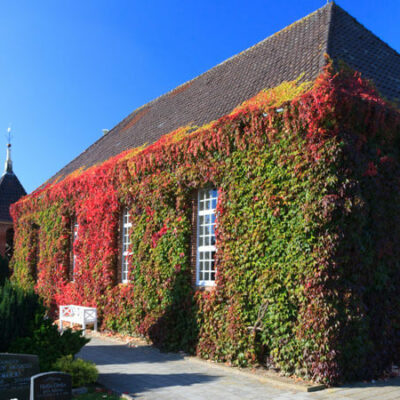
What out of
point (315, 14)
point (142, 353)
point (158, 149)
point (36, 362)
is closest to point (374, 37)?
point (315, 14)

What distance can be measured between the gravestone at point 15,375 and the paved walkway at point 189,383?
164 centimetres

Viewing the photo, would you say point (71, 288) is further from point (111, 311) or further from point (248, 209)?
point (248, 209)

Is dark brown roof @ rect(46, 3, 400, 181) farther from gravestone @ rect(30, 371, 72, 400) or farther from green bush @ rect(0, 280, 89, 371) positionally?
gravestone @ rect(30, 371, 72, 400)

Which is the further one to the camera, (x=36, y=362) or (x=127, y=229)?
(x=127, y=229)

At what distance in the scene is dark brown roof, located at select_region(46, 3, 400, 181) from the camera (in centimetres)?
1141

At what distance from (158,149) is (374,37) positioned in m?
7.09

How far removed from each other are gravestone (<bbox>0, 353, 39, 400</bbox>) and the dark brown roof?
25.1ft

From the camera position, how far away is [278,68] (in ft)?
40.4

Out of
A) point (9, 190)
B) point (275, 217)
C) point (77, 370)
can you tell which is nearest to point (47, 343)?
point (77, 370)

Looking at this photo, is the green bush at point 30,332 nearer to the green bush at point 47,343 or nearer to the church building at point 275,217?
the green bush at point 47,343

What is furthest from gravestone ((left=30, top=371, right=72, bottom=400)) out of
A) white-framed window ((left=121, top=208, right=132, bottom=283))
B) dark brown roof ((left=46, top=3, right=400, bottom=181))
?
white-framed window ((left=121, top=208, right=132, bottom=283))

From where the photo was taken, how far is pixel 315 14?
14109mm

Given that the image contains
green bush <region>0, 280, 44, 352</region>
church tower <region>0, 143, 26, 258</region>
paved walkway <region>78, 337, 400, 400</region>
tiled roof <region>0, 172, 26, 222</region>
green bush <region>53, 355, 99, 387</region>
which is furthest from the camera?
tiled roof <region>0, 172, 26, 222</region>

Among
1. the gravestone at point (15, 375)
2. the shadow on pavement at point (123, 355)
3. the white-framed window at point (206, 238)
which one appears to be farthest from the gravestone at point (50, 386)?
the white-framed window at point (206, 238)
